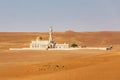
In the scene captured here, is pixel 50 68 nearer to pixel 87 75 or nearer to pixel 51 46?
pixel 87 75

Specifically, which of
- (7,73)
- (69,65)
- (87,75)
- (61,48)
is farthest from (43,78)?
(61,48)

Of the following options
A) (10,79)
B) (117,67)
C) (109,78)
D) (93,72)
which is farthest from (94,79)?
(10,79)

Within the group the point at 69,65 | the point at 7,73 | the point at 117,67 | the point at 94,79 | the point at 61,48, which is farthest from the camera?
the point at 61,48

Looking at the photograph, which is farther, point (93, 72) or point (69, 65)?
point (69, 65)

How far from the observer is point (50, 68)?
22.3 meters

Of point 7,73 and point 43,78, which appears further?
point 7,73

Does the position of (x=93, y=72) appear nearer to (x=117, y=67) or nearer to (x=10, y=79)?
(x=117, y=67)

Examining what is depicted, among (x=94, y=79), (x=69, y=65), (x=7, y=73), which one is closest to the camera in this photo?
(x=94, y=79)

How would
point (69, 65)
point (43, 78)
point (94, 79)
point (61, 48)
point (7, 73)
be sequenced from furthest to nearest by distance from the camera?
point (61, 48), point (69, 65), point (7, 73), point (43, 78), point (94, 79)

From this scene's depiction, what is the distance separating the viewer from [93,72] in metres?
17.0

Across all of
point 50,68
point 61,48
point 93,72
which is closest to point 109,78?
point 93,72

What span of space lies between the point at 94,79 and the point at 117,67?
310 cm

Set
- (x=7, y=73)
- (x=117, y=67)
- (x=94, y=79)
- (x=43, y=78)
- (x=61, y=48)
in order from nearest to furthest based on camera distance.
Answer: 1. (x=94, y=79)
2. (x=43, y=78)
3. (x=117, y=67)
4. (x=7, y=73)
5. (x=61, y=48)

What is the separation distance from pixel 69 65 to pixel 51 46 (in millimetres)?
75287
